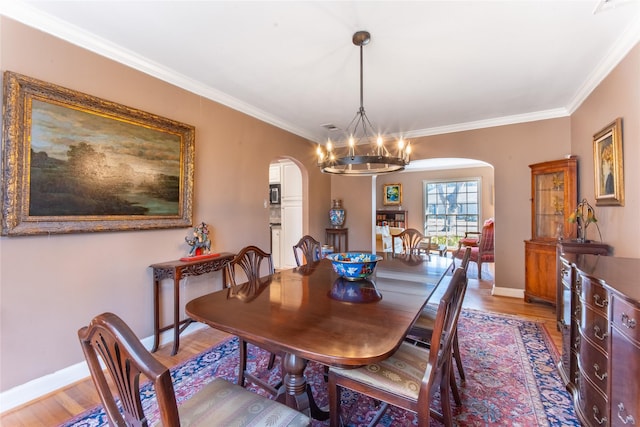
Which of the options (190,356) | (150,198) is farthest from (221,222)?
(190,356)

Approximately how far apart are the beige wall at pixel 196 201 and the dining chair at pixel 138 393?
1.62 meters

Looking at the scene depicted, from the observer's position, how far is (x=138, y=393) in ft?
2.53

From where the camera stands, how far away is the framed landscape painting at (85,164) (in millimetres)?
1872

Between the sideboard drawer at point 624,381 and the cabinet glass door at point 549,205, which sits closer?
the sideboard drawer at point 624,381

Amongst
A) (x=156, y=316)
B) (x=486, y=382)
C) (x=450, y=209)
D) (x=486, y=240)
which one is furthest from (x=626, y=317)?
(x=450, y=209)

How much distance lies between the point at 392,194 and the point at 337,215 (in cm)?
424

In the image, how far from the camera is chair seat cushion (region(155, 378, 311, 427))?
3.61ft

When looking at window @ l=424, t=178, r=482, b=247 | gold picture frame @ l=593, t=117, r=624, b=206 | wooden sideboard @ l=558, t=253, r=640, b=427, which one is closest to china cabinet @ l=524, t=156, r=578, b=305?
gold picture frame @ l=593, t=117, r=624, b=206

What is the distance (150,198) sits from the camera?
261 cm

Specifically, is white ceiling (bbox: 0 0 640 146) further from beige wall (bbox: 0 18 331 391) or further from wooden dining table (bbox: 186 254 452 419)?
wooden dining table (bbox: 186 254 452 419)

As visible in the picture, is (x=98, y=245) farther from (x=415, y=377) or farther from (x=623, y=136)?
(x=623, y=136)

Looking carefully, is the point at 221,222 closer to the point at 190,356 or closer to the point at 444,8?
the point at 190,356

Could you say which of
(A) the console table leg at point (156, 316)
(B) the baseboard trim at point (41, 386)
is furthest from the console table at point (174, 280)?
(B) the baseboard trim at point (41, 386)

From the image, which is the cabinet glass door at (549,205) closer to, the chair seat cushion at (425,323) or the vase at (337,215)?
the chair seat cushion at (425,323)
